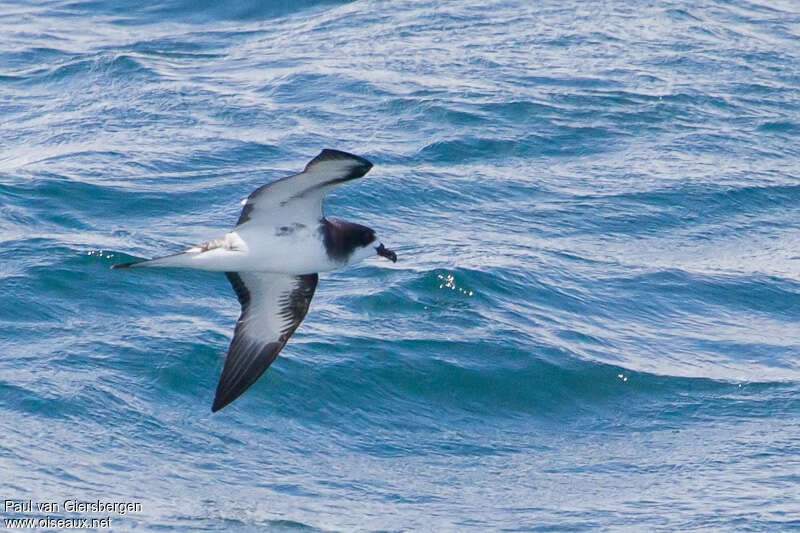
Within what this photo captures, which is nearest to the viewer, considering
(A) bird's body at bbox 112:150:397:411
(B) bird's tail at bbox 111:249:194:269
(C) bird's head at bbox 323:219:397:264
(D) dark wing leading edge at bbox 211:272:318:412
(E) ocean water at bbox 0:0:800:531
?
(B) bird's tail at bbox 111:249:194:269

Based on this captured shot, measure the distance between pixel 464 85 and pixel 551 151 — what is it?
8.02 feet

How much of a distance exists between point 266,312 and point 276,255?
0.92m

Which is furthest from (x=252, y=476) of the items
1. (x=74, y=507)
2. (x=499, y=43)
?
(x=499, y=43)

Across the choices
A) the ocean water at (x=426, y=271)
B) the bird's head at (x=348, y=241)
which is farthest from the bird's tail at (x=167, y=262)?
the ocean water at (x=426, y=271)

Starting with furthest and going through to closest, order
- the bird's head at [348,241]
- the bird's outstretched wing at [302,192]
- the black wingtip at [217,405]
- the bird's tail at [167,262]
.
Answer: the black wingtip at [217,405], the bird's head at [348,241], the bird's tail at [167,262], the bird's outstretched wing at [302,192]

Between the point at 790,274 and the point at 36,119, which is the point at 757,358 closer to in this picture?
the point at 790,274

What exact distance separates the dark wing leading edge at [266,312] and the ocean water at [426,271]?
0.99 m

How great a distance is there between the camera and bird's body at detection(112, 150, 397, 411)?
9250 mm

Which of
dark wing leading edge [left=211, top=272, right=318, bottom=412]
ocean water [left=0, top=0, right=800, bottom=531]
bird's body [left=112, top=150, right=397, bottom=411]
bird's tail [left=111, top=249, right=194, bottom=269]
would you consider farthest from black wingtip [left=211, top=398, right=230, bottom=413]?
bird's tail [left=111, top=249, right=194, bottom=269]

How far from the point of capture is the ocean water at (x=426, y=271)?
10602 millimetres

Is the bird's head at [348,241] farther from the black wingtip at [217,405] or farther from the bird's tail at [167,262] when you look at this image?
the black wingtip at [217,405]

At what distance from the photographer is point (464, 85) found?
762 inches

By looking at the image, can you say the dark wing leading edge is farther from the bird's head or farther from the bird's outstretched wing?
the bird's outstretched wing

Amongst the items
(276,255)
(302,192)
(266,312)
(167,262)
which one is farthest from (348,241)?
(167,262)
